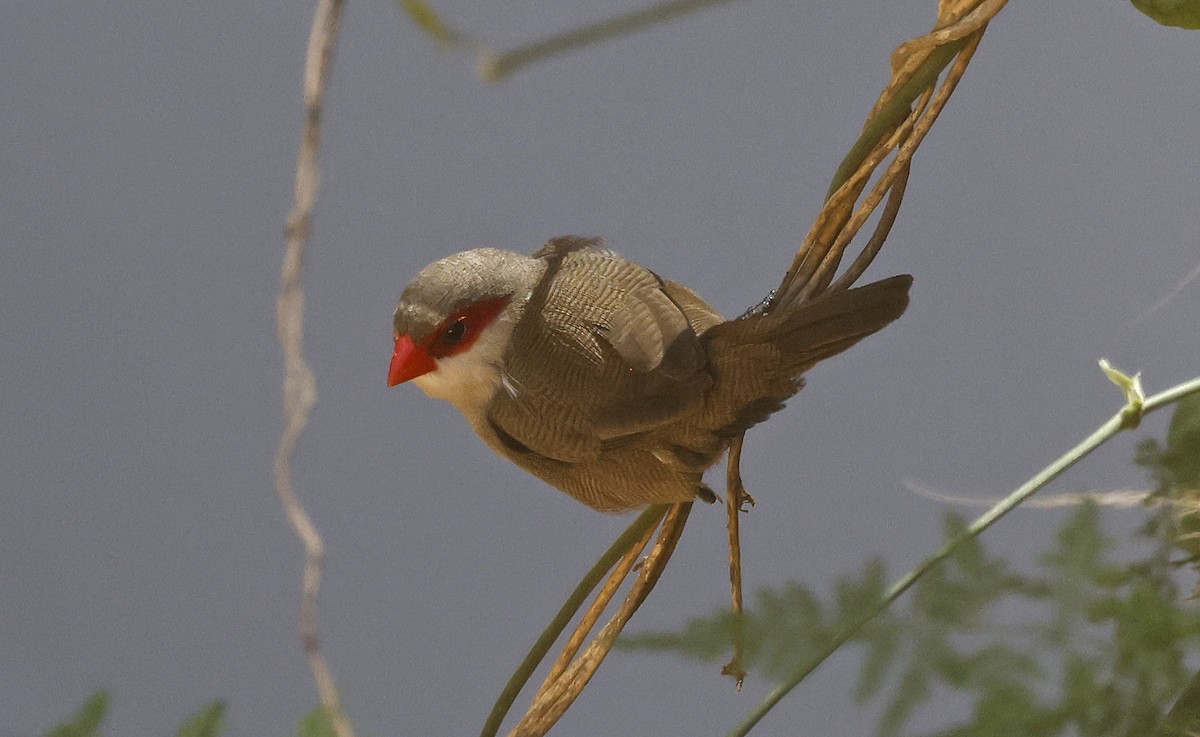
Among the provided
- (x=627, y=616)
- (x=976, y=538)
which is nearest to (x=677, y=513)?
(x=627, y=616)

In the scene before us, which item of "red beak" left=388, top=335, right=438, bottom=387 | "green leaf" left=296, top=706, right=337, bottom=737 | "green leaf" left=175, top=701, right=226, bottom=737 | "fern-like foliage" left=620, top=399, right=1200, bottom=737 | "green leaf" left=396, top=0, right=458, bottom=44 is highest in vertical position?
"green leaf" left=396, top=0, right=458, bottom=44

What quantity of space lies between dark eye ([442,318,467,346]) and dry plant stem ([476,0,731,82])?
0.31 m

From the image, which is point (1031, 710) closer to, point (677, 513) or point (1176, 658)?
point (1176, 658)

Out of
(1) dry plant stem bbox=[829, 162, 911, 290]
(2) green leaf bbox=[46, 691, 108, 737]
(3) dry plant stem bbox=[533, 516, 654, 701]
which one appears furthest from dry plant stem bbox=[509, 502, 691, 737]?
(2) green leaf bbox=[46, 691, 108, 737]

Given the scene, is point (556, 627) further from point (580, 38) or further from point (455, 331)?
point (580, 38)

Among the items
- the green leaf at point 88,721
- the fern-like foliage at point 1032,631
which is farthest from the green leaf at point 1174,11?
the green leaf at point 88,721

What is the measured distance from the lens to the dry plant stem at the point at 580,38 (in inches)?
15.5

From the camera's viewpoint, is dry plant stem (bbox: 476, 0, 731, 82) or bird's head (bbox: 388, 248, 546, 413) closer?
dry plant stem (bbox: 476, 0, 731, 82)

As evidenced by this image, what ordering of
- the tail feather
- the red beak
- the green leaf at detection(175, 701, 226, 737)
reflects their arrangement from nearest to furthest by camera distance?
the tail feather
the red beak
the green leaf at detection(175, 701, 226, 737)

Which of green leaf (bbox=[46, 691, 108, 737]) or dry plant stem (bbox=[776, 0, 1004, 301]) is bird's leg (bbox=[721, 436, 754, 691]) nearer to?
dry plant stem (bbox=[776, 0, 1004, 301])

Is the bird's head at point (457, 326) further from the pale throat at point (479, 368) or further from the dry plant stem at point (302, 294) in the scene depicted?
the dry plant stem at point (302, 294)

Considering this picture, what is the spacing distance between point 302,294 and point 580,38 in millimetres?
156

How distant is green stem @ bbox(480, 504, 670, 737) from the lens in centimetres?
75

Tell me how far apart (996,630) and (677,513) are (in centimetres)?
23
